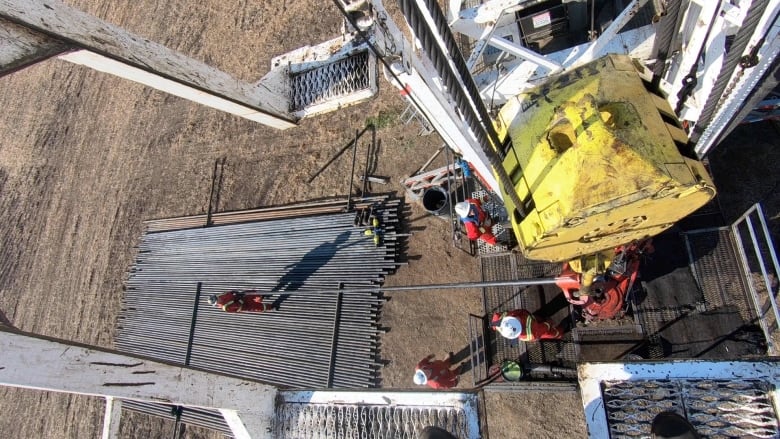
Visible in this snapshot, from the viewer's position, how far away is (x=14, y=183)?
14.4 m

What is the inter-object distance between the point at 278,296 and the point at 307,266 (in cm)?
98

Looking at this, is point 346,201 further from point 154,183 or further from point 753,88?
point 753,88

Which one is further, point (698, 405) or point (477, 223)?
point (477, 223)

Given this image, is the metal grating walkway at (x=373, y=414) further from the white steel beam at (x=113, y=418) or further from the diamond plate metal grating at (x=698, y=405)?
the white steel beam at (x=113, y=418)

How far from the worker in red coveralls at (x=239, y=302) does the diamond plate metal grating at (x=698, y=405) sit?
7.22m

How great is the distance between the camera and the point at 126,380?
5578 mm

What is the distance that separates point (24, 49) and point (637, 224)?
9.04 metres

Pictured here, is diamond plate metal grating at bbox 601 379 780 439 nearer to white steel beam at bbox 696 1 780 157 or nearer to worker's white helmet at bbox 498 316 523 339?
worker's white helmet at bbox 498 316 523 339

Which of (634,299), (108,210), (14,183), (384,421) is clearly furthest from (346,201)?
(14,183)

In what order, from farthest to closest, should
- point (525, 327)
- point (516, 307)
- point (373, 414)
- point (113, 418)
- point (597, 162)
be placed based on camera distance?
point (516, 307), point (113, 418), point (525, 327), point (373, 414), point (597, 162)

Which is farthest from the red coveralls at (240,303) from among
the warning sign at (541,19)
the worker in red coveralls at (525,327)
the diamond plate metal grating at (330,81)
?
the warning sign at (541,19)

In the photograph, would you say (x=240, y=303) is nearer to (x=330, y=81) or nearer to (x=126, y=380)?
(x=126, y=380)

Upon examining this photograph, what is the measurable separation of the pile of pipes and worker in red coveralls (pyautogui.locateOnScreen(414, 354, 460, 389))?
1299mm

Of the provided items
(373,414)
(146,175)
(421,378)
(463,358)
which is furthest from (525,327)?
(146,175)
